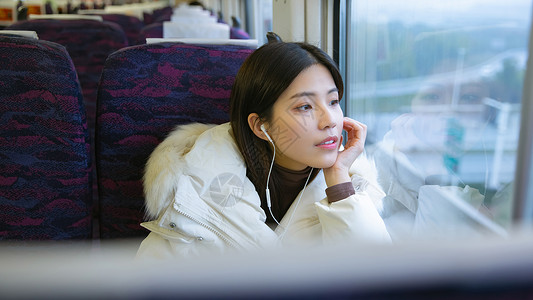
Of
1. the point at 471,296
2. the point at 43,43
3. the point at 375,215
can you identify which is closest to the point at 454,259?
the point at 471,296

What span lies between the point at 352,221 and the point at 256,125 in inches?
13.7

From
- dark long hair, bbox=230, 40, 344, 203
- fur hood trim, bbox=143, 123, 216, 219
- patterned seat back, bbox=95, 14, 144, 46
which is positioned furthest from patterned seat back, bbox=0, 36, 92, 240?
patterned seat back, bbox=95, 14, 144, 46

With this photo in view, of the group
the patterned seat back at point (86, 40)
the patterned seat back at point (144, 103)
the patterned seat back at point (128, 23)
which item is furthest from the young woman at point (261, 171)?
the patterned seat back at point (128, 23)

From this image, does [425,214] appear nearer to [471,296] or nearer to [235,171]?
[235,171]

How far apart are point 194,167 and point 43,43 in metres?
0.59

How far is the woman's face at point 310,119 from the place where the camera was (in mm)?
1067

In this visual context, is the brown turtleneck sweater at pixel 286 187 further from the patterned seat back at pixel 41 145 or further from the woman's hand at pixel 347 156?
the patterned seat back at pixel 41 145

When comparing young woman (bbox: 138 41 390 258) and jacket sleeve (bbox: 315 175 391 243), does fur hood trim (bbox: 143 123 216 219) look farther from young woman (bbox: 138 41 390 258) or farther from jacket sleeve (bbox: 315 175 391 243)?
jacket sleeve (bbox: 315 175 391 243)

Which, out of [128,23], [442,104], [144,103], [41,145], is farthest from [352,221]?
[128,23]

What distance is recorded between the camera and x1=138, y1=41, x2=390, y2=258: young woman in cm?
104

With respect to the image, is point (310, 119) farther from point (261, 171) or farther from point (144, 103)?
point (144, 103)

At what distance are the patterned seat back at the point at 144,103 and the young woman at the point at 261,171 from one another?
157 mm

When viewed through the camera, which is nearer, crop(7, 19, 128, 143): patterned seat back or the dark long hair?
the dark long hair

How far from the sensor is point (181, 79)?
1.30 metres
